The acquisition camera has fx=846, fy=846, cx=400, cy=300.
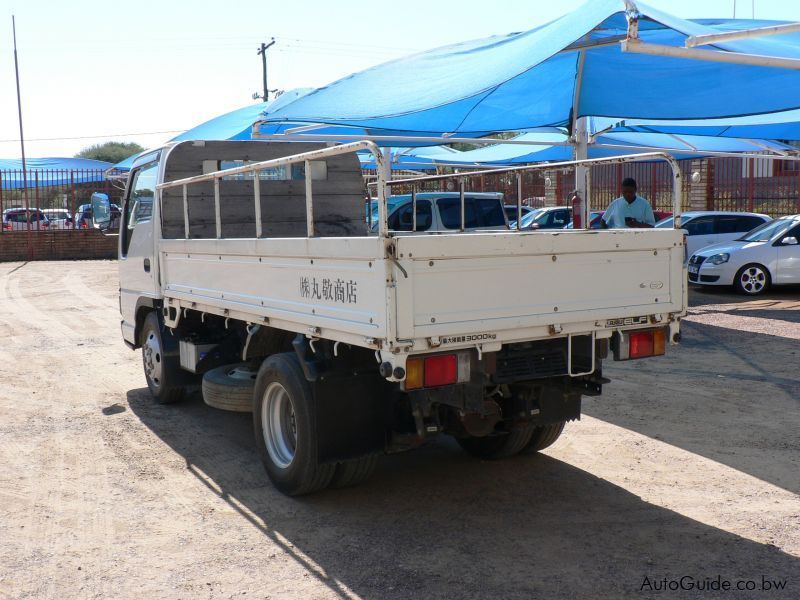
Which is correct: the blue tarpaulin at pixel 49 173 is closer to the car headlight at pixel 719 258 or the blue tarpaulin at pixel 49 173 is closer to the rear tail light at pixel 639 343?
the car headlight at pixel 719 258

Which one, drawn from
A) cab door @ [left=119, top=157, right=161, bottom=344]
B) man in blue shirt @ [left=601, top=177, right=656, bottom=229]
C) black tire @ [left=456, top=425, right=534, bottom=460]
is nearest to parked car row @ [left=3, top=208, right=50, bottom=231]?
cab door @ [left=119, top=157, right=161, bottom=344]

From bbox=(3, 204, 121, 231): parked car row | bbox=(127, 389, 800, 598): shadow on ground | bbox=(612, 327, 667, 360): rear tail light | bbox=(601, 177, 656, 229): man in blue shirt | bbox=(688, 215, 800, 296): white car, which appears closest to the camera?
bbox=(127, 389, 800, 598): shadow on ground

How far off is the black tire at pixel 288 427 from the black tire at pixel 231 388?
0.42 m

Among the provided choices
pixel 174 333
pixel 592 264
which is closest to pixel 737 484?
pixel 592 264

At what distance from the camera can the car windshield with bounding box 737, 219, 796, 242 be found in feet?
50.9

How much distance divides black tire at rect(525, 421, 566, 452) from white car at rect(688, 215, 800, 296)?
10.8 m

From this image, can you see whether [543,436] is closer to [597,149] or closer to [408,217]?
[408,217]

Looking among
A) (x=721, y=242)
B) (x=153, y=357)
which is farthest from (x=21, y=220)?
(x=153, y=357)

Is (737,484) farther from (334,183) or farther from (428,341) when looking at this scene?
(334,183)

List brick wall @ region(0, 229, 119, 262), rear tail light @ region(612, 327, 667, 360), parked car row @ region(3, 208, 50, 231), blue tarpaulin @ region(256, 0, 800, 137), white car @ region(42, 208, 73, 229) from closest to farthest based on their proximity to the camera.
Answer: rear tail light @ region(612, 327, 667, 360) → blue tarpaulin @ region(256, 0, 800, 137) → brick wall @ region(0, 229, 119, 262) → parked car row @ region(3, 208, 50, 231) → white car @ region(42, 208, 73, 229)

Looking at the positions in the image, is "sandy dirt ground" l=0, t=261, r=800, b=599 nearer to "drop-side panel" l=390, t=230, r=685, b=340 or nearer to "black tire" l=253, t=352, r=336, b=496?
"black tire" l=253, t=352, r=336, b=496

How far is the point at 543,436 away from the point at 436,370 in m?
1.95

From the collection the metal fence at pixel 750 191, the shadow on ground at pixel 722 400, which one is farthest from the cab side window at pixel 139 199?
the metal fence at pixel 750 191

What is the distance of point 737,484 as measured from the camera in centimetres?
545
